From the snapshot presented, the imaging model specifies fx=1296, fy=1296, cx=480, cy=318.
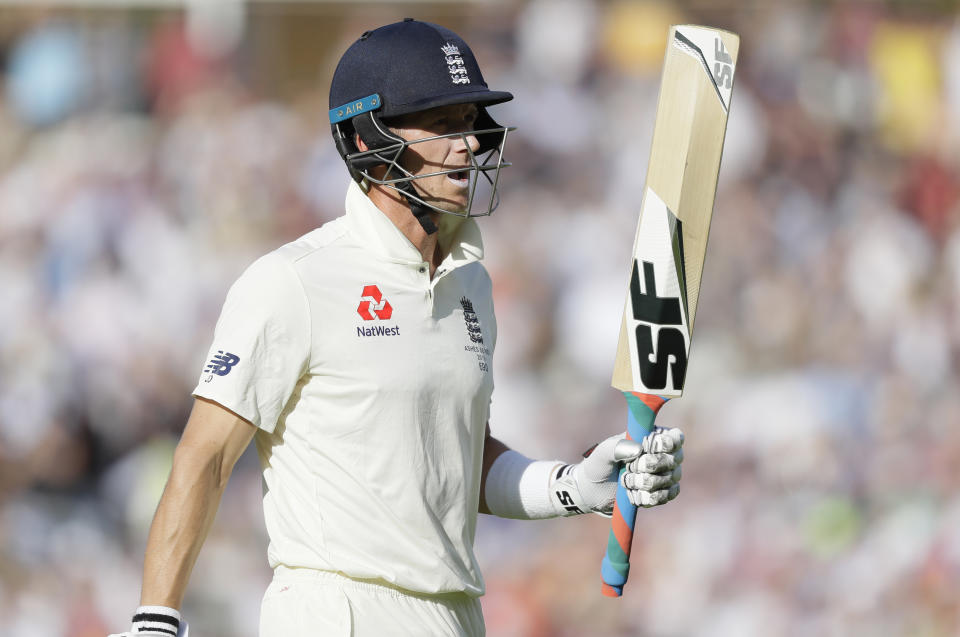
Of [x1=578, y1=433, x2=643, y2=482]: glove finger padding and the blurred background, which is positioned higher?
[x1=578, y1=433, x2=643, y2=482]: glove finger padding

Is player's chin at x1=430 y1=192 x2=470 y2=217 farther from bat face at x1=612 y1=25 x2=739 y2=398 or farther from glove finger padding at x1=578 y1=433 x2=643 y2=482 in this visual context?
glove finger padding at x1=578 y1=433 x2=643 y2=482

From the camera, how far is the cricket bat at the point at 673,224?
8.98 feet

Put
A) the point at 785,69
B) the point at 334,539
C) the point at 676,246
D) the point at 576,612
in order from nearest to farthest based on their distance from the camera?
the point at 334,539 → the point at 676,246 → the point at 576,612 → the point at 785,69

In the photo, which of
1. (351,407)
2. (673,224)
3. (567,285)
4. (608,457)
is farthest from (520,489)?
(567,285)

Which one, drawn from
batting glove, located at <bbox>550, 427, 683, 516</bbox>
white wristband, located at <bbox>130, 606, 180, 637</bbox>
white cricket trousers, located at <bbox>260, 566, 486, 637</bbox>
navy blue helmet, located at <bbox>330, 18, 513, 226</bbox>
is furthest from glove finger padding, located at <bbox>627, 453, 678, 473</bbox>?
white wristband, located at <bbox>130, 606, 180, 637</bbox>

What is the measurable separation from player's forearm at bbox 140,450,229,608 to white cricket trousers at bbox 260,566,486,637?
207mm

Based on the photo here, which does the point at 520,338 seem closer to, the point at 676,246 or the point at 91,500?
the point at 91,500

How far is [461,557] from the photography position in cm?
263

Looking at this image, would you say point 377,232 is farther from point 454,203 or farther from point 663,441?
point 663,441

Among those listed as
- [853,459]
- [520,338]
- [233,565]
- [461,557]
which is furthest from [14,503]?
[461,557]

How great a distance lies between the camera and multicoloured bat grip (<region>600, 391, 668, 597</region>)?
2.70m

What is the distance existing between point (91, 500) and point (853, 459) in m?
3.91

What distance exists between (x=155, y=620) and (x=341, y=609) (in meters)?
0.35

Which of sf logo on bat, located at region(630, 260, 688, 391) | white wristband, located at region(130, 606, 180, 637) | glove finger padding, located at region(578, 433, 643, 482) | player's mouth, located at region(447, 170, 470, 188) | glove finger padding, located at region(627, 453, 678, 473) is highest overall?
player's mouth, located at region(447, 170, 470, 188)
